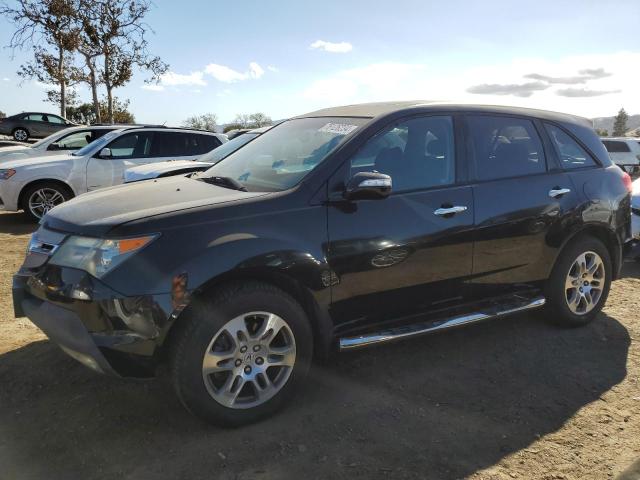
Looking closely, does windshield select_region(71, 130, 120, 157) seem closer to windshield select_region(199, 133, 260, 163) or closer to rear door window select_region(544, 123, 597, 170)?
windshield select_region(199, 133, 260, 163)

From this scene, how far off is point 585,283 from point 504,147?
144 centimetres

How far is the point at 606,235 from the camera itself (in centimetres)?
450

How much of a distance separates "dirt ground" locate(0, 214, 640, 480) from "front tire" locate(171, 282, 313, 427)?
160 mm

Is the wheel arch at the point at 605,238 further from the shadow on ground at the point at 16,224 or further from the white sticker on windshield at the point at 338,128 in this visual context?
the shadow on ground at the point at 16,224

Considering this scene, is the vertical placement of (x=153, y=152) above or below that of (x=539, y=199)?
above

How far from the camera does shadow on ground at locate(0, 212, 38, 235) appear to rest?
8.43m

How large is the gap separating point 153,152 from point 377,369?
23.1ft

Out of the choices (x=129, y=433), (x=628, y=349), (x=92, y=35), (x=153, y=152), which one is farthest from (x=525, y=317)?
(x=92, y=35)

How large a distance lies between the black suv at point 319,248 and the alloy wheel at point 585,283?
2cm

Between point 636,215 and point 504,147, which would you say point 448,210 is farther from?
point 636,215

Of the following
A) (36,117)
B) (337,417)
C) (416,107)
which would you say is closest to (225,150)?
(416,107)

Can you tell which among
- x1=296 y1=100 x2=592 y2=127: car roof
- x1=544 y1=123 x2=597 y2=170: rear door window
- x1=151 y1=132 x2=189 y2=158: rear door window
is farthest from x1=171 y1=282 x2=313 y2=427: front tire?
x1=151 y1=132 x2=189 y2=158: rear door window

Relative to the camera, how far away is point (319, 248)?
3.05 meters

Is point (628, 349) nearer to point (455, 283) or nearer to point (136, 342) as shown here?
point (455, 283)
